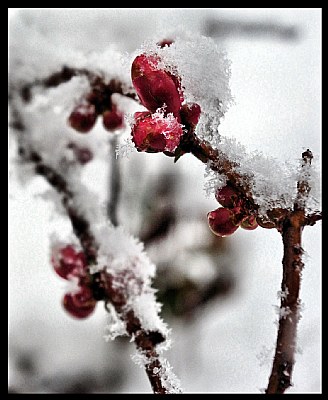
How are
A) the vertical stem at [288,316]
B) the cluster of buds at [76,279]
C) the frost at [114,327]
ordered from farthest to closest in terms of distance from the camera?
the cluster of buds at [76,279]
the frost at [114,327]
the vertical stem at [288,316]

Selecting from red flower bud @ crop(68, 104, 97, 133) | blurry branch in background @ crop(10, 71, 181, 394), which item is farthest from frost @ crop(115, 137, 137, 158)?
red flower bud @ crop(68, 104, 97, 133)

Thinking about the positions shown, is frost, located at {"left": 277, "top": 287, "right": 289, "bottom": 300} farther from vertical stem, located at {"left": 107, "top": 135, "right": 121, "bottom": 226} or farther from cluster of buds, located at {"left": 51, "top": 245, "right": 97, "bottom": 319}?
vertical stem, located at {"left": 107, "top": 135, "right": 121, "bottom": 226}

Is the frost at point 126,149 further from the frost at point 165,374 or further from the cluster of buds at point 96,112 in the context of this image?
the cluster of buds at point 96,112

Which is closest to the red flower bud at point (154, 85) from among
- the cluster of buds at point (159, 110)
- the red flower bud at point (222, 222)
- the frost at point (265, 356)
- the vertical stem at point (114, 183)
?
the cluster of buds at point (159, 110)
